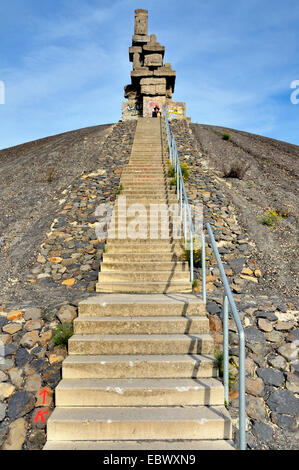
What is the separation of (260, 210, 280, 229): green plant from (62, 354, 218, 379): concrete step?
5.38m

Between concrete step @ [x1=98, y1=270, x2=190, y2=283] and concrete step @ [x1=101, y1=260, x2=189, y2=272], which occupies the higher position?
concrete step @ [x1=101, y1=260, x2=189, y2=272]

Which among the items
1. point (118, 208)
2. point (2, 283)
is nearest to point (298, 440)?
point (2, 283)

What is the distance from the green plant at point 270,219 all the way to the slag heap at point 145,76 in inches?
504

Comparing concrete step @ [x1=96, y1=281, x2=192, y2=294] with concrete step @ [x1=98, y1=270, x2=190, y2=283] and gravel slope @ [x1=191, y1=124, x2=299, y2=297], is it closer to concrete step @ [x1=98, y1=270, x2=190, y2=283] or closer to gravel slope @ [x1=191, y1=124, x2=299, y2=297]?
concrete step @ [x1=98, y1=270, x2=190, y2=283]

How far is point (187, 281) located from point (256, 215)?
165 inches

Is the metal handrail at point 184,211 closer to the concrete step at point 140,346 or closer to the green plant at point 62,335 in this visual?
the concrete step at point 140,346

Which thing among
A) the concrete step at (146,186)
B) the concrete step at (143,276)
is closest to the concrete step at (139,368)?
the concrete step at (143,276)

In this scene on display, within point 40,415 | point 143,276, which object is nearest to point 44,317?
point 40,415

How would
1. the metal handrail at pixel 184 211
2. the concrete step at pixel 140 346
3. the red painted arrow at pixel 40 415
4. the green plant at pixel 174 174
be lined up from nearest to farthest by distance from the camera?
1. the red painted arrow at pixel 40 415
2. the concrete step at pixel 140 346
3. the metal handrail at pixel 184 211
4. the green plant at pixel 174 174

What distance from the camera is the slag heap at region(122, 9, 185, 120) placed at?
1875cm

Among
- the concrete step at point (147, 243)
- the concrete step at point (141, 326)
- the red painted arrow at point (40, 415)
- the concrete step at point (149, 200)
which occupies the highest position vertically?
the concrete step at point (149, 200)

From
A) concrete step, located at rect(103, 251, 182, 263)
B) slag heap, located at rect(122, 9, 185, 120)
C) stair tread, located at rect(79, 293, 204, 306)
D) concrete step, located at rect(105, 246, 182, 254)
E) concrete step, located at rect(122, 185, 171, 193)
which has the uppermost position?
slag heap, located at rect(122, 9, 185, 120)

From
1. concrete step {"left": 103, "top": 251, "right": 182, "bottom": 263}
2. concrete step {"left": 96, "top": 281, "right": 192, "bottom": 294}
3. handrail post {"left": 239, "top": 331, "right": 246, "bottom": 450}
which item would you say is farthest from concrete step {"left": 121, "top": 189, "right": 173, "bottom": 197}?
handrail post {"left": 239, "top": 331, "right": 246, "bottom": 450}

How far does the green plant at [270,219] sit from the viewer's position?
25.3 ft
